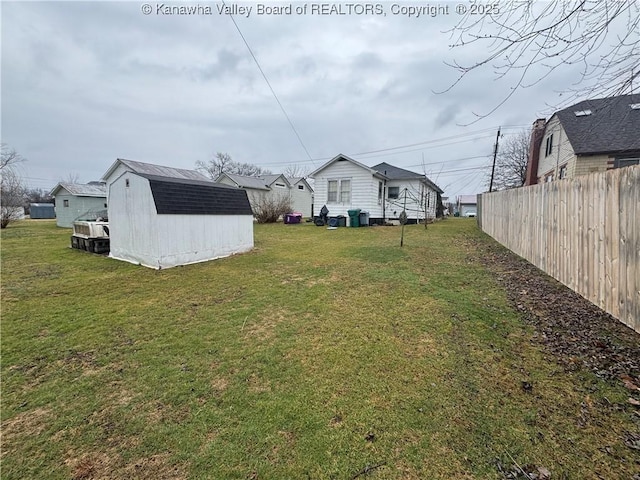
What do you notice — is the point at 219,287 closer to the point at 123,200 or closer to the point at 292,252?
the point at 292,252

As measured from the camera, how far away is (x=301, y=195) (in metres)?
32.9

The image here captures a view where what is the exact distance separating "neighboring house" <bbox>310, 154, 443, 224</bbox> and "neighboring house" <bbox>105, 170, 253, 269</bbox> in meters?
9.37

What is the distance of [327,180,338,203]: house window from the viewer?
1767 cm

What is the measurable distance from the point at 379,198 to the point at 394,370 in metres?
15.9

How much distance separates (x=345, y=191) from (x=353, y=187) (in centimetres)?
60

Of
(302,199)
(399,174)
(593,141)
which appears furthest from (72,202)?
(593,141)

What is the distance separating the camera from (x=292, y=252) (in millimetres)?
9156

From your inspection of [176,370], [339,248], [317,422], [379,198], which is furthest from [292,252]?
[379,198]

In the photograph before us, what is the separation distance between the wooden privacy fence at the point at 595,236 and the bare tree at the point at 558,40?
939 mm

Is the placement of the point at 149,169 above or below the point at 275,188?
above

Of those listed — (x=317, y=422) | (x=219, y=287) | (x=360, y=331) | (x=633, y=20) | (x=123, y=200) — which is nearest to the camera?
(x=317, y=422)

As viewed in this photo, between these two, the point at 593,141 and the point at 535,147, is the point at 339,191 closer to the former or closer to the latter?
the point at 593,141

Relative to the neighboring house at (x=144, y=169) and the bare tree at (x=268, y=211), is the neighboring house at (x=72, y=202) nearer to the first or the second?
the neighboring house at (x=144, y=169)

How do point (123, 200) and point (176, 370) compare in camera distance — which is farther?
point (123, 200)
